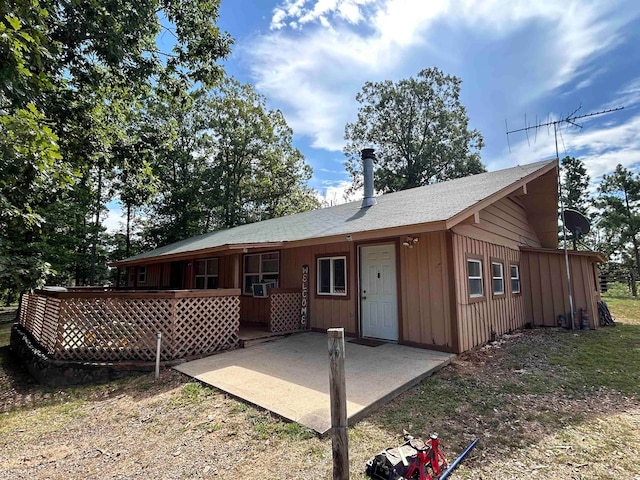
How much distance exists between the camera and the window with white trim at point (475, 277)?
22.6 feet

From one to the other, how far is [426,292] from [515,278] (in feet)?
14.9

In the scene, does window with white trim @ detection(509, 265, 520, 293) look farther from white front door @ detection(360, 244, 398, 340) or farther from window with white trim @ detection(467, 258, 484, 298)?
Result: white front door @ detection(360, 244, 398, 340)

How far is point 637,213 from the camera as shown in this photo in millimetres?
19297

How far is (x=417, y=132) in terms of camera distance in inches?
1105

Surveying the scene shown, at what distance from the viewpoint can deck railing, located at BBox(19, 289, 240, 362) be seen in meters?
6.07

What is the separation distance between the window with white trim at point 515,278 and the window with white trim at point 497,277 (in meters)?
0.86

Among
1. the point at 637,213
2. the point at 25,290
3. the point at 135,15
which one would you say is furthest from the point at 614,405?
the point at 637,213

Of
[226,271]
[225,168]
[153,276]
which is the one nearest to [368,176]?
[226,271]

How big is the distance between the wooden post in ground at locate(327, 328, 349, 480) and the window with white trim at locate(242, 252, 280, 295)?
23.5ft

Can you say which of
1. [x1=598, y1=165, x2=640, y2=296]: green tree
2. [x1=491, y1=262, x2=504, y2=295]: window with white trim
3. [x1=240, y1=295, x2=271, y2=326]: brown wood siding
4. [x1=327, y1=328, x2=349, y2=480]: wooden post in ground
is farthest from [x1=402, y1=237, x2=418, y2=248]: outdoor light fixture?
[x1=598, y1=165, x2=640, y2=296]: green tree

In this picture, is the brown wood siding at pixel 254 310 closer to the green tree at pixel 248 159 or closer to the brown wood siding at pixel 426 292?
the brown wood siding at pixel 426 292

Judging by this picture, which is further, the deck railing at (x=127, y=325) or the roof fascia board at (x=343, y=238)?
the deck railing at (x=127, y=325)

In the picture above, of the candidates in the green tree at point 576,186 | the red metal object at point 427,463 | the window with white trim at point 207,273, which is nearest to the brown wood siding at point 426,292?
the red metal object at point 427,463

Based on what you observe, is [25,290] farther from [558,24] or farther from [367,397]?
[558,24]
